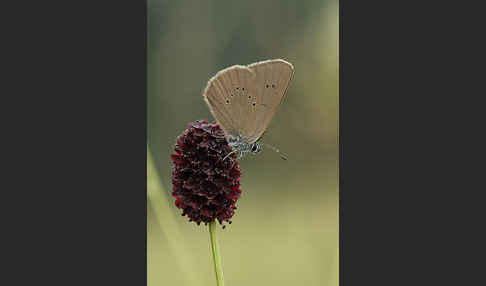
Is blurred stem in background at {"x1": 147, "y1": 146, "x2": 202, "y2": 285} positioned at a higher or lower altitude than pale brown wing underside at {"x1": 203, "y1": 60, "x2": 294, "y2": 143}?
lower

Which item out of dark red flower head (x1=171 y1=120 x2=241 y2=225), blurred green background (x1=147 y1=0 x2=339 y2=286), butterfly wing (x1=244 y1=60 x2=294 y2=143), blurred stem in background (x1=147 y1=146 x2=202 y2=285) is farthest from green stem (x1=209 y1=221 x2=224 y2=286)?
butterfly wing (x1=244 y1=60 x2=294 y2=143)

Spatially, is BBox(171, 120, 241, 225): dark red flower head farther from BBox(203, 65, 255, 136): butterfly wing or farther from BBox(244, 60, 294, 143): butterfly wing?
BBox(244, 60, 294, 143): butterfly wing

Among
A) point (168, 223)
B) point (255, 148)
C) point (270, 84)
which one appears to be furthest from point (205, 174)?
point (168, 223)

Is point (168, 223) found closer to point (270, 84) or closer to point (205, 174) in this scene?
point (205, 174)

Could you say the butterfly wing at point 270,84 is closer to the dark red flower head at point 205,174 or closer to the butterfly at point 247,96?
the butterfly at point 247,96

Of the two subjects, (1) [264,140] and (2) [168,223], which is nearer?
(1) [264,140]

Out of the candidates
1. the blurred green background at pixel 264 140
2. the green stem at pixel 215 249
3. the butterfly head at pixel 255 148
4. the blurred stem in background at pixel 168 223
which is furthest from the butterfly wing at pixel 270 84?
the blurred stem in background at pixel 168 223

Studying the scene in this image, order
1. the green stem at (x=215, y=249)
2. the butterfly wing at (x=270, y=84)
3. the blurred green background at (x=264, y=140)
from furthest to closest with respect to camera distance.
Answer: the blurred green background at (x=264, y=140) → the green stem at (x=215, y=249) → the butterfly wing at (x=270, y=84)
